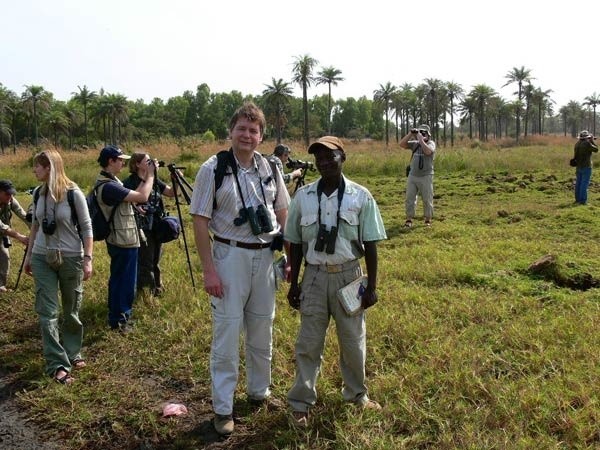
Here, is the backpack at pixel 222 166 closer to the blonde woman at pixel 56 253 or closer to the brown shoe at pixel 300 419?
the brown shoe at pixel 300 419

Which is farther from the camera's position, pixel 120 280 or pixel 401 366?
pixel 120 280

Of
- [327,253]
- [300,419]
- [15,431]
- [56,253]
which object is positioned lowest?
[15,431]

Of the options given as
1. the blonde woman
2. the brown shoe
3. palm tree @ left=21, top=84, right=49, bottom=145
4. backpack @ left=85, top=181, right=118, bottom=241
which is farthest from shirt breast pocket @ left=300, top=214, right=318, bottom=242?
palm tree @ left=21, top=84, right=49, bottom=145

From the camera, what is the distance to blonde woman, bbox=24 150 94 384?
383cm

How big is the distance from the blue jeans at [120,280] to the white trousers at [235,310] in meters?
1.92

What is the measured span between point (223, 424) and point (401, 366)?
131 centimetres

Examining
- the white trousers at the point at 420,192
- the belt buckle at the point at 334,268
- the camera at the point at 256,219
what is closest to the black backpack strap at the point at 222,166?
the camera at the point at 256,219

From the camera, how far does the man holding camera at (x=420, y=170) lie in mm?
8641

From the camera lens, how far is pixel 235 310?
2996 millimetres

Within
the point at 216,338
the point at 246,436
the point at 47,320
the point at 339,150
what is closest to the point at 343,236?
the point at 339,150

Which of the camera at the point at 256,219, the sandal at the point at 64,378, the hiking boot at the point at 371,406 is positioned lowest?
the sandal at the point at 64,378

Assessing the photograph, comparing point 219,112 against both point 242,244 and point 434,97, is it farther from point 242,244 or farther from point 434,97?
point 242,244

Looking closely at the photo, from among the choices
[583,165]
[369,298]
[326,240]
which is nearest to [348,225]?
[326,240]

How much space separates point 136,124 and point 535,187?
7323 centimetres
